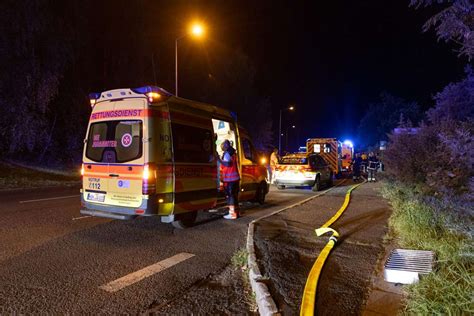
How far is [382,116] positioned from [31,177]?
50.7 m

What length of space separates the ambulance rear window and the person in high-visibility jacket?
2460 mm

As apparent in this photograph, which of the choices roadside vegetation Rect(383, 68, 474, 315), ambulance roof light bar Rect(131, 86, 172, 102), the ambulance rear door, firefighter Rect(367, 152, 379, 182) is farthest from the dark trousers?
firefighter Rect(367, 152, 379, 182)

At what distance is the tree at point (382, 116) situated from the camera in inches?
2066

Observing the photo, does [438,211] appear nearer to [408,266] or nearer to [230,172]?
[408,266]

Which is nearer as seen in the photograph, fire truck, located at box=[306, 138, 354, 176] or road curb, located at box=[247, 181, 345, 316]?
road curb, located at box=[247, 181, 345, 316]

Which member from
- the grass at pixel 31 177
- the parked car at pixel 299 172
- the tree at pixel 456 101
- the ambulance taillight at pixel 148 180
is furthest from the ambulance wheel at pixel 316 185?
the grass at pixel 31 177

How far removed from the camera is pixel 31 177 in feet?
58.3

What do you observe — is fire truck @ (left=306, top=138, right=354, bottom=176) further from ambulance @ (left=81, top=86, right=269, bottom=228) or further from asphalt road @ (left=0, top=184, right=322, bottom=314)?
ambulance @ (left=81, top=86, right=269, bottom=228)

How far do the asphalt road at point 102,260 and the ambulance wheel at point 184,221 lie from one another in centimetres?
16

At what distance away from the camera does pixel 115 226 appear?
24.4ft

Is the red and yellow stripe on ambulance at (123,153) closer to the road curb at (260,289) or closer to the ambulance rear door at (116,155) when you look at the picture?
the ambulance rear door at (116,155)

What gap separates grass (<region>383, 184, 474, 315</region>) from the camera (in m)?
3.36

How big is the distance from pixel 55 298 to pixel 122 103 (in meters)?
3.78

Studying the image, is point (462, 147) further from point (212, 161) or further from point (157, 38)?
point (157, 38)
